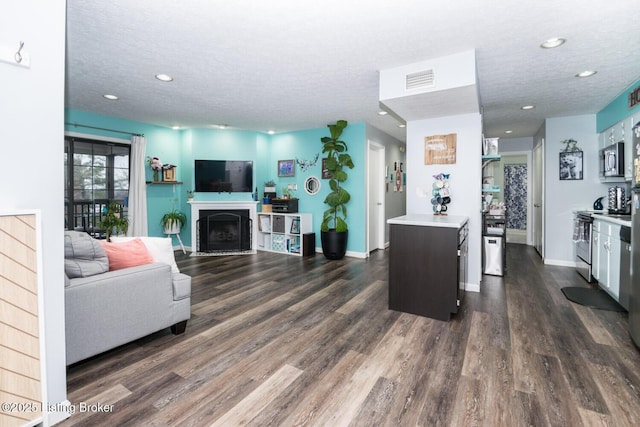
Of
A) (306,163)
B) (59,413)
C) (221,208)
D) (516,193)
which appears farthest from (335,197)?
(516,193)

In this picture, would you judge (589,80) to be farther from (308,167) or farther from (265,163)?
(265,163)

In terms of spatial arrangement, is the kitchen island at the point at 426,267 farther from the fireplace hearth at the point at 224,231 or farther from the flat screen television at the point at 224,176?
the flat screen television at the point at 224,176

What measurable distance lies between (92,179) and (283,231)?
10.8ft

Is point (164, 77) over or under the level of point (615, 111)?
over

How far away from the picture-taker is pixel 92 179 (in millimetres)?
5242

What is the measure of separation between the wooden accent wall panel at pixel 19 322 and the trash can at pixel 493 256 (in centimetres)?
478

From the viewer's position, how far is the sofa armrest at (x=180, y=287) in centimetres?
262

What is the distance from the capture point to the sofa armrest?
8.58ft

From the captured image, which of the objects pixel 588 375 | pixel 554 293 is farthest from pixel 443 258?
pixel 554 293

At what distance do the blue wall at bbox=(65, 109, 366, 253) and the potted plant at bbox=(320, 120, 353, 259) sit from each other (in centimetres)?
24

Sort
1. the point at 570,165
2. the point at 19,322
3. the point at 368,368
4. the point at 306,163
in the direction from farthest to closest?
the point at 306,163 < the point at 570,165 < the point at 368,368 < the point at 19,322

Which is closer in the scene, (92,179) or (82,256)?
(82,256)

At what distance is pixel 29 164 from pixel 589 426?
3.05 m

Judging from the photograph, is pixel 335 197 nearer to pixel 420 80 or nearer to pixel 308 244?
pixel 308 244
